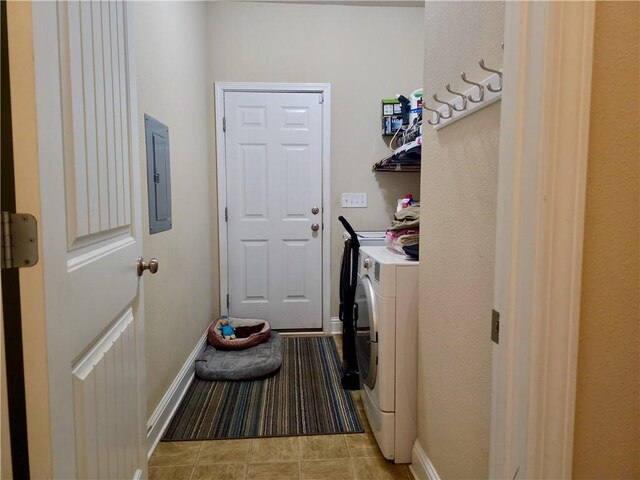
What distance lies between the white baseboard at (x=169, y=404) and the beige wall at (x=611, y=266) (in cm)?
167

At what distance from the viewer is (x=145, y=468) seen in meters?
1.32

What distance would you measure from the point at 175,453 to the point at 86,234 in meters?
1.34

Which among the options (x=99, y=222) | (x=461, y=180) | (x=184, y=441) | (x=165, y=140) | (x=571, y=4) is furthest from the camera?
(x=165, y=140)

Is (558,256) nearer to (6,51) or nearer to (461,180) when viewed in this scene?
(461,180)

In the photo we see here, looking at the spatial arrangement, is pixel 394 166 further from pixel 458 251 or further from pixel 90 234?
pixel 90 234

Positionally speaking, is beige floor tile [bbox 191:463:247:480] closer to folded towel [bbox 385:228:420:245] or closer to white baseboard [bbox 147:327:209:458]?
white baseboard [bbox 147:327:209:458]

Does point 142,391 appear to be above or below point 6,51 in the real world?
below

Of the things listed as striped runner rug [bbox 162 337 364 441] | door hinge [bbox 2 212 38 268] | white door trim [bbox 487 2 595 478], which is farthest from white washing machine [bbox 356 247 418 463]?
door hinge [bbox 2 212 38 268]

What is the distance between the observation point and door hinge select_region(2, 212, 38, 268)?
0.66 m

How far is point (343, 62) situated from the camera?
3.24m

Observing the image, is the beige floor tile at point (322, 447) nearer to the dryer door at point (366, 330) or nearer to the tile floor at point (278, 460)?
the tile floor at point (278, 460)

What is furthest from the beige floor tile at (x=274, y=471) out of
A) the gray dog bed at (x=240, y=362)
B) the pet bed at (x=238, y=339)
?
the pet bed at (x=238, y=339)

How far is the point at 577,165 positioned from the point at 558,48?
0.17 metres

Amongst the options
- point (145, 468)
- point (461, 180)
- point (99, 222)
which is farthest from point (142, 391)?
point (461, 180)
